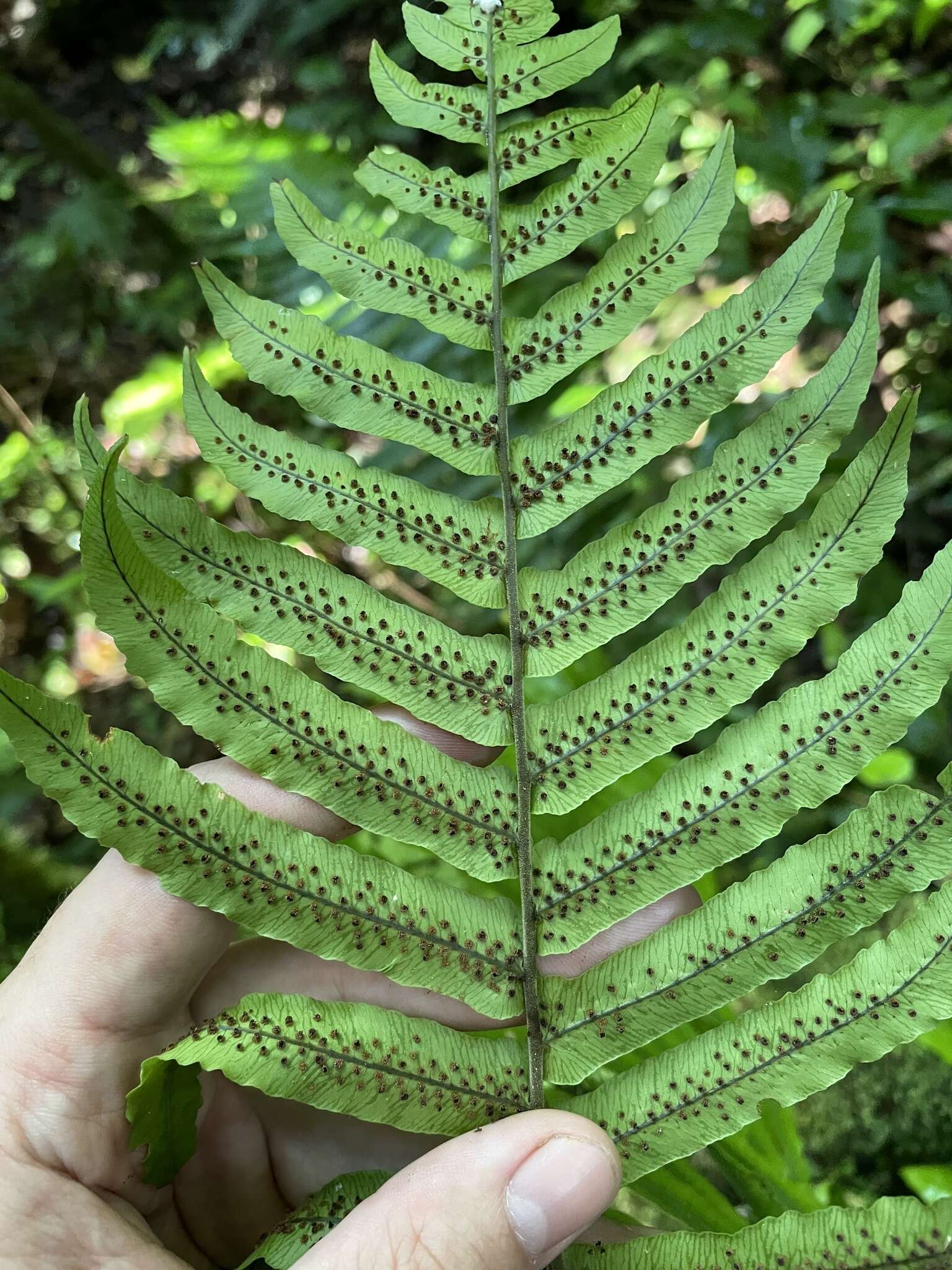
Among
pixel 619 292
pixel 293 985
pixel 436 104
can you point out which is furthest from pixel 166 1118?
pixel 436 104

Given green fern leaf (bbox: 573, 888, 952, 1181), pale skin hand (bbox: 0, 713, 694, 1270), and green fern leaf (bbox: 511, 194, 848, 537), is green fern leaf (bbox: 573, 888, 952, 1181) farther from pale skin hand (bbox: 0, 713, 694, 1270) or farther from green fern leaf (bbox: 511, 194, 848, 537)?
green fern leaf (bbox: 511, 194, 848, 537)

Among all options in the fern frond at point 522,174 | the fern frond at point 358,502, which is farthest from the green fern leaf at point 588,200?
the fern frond at point 358,502

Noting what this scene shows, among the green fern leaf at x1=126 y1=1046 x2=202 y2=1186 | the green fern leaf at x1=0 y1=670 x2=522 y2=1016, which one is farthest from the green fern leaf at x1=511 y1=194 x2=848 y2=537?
the green fern leaf at x1=126 y1=1046 x2=202 y2=1186

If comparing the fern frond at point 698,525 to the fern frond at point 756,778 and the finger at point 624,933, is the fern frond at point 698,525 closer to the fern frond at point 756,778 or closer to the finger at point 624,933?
the fern frond at point 756,778

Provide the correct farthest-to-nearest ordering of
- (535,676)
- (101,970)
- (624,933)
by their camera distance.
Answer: (624,933) < (101,970) < (535,676)

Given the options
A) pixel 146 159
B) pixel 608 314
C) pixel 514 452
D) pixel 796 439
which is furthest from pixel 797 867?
pixel 146 159

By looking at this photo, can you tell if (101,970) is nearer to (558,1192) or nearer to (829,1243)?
(558,1192)

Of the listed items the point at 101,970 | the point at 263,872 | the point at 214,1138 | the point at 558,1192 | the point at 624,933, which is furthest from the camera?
the point at 214,1138
